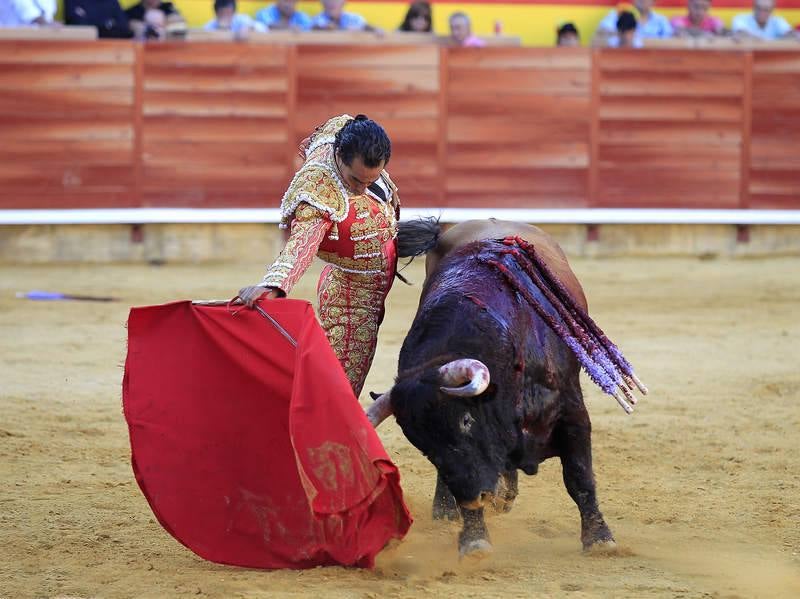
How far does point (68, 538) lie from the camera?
136 inches

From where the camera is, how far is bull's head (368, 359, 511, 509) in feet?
9.89

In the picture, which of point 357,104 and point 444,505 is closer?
point 444,505

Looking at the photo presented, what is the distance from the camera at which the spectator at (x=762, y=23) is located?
9.74 metres

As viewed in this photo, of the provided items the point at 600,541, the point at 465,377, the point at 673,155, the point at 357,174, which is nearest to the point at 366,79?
the point at 673,155

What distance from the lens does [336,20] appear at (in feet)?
30.2

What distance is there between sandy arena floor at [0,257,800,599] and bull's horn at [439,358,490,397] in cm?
45

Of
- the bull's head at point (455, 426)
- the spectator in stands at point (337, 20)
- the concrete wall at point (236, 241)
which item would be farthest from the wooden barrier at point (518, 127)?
the bull's head at point (455, 426)

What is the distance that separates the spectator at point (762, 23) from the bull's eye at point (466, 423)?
24.0 ft

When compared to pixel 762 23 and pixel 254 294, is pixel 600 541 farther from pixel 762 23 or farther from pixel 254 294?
pixel 762 23

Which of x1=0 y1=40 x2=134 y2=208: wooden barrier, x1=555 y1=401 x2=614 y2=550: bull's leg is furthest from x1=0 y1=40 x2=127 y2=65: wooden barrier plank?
x1=555 y1=401 x2=614 y2=550: bull's leg

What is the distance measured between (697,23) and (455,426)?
7328mm

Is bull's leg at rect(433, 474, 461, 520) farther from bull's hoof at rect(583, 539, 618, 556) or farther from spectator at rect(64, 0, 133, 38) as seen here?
spectator at rect(64, 0, 133, 38)

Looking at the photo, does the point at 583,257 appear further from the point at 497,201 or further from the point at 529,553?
the point at 529,553

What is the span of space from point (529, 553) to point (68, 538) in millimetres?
1171
